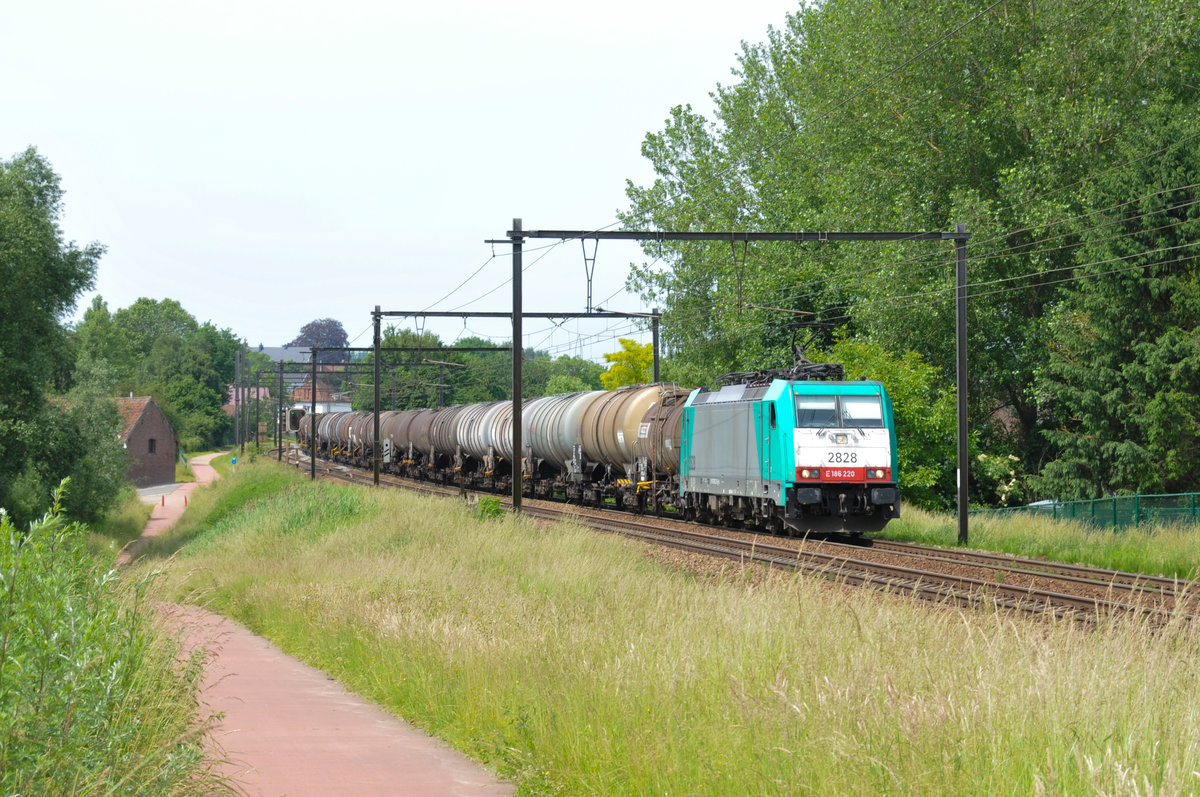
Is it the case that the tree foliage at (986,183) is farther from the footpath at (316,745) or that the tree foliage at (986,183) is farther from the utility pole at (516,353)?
the footpath at (316,745)

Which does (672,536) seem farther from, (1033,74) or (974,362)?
(1033,74)

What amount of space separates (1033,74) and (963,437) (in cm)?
1651

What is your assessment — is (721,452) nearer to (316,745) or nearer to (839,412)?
(839,412)

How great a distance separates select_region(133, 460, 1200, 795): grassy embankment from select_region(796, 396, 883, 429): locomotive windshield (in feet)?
32.2

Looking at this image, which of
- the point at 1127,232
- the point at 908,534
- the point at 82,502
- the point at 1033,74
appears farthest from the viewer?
the point at 82,502

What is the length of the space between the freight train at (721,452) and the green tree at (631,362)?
1555 inches

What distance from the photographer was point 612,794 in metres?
6.12

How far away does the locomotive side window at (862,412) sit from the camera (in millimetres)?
23219

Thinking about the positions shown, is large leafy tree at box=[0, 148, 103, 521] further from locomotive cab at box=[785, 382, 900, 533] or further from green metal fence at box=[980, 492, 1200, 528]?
green metal fence at box=[980, 492, 1200, 528]

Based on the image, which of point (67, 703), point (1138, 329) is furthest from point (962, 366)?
→ point (67, 703)

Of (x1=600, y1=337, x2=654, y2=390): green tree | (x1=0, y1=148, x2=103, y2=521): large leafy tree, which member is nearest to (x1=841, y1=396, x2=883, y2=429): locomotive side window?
(x1=0, y1=148, x2=103, y2=521): large leafy tree

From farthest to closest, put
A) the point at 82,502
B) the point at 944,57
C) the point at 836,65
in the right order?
the point at 82,502, the point at 836,65, the point at 944,57

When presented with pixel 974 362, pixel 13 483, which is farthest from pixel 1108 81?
pixel 13 483

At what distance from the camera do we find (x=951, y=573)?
17.3 m
